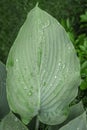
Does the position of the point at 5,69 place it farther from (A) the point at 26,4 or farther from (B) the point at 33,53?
(A) the point at 26,4

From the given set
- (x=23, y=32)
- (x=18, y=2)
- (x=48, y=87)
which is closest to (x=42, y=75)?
(x=48, y=87)

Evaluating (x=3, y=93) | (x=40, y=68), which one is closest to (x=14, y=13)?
(x=3, y=93)

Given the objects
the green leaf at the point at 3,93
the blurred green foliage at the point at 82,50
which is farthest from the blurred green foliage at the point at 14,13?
the green leaf at the point at 3,93

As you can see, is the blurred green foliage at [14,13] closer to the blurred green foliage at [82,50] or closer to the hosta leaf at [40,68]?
the blurred green foliage at [82,50]

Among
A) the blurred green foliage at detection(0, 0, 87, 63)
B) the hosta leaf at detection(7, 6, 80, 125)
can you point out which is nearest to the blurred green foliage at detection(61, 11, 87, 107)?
the blurred green foliage at detection(0, 0, 87, 63)

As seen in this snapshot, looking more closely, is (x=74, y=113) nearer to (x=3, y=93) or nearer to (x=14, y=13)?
(x=3, y=93)
